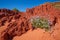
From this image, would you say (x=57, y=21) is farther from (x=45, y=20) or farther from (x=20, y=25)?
(x=20, y=25)

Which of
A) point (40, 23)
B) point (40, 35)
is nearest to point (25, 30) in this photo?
point (40, 35)

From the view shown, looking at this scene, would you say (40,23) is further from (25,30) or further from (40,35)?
(40,35)

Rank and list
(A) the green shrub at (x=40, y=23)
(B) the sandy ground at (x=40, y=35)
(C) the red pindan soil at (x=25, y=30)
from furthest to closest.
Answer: (A) the green shrub at (x=40, y=23)
(C) the red pindan soil at (x=25, y=30)
(B) the sandy ground at (x=40, y=35)

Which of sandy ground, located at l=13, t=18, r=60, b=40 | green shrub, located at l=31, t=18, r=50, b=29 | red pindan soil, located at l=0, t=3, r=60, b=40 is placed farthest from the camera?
green shrub, located at l=31, t=18, r=50, b=29

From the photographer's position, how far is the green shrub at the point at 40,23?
478 inches

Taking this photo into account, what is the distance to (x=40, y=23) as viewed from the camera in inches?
502

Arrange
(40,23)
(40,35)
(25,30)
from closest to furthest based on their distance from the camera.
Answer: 1. (40,35)
2. (25,30)
3. (40,23)

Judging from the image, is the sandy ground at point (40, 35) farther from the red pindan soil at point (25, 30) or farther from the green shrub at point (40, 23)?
the green shrub at point (40, 23)

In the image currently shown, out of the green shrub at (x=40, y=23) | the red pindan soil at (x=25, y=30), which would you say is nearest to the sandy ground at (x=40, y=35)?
the red pindan soil at (x=25, y=30)

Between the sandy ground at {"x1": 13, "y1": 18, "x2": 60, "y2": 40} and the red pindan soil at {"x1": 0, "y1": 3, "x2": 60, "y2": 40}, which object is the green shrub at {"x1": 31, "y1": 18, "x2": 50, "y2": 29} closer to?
the red pindan soil at {"x1": 0, "y1": 3, "x2": 60, "y2": 40}

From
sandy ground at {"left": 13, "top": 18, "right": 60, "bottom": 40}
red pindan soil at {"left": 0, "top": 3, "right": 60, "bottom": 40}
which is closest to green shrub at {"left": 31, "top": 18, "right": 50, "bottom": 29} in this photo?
red pindan soil at {"left": 0, "top": 3, "right": 60, "bottom": 40}

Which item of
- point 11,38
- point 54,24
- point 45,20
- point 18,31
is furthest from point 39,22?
point 11,38

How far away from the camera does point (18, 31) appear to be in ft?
38.2

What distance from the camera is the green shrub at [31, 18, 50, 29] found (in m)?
12.1
